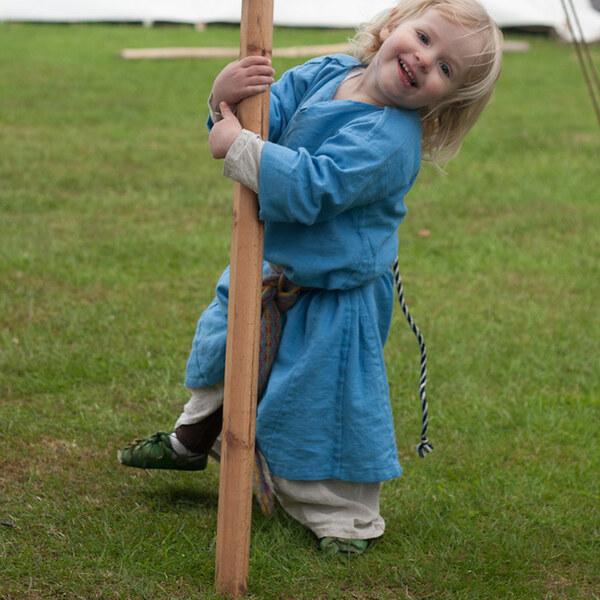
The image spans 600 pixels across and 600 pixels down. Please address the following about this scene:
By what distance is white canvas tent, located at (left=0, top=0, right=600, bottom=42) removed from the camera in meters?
16.5

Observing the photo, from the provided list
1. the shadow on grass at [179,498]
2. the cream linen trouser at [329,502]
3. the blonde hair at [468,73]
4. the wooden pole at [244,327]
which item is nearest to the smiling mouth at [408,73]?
the blonde hair at [468,73]

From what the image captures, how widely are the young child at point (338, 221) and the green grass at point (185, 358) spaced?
26 centimetres

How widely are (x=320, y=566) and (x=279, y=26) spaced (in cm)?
1548

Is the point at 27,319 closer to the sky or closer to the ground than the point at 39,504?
closer to the sky

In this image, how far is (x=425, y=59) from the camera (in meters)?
2.39

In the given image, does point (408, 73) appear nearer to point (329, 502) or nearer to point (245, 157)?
point (245, 157)

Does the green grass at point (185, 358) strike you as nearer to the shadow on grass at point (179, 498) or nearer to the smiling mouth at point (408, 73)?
the shadow on grass at point (179, 498)

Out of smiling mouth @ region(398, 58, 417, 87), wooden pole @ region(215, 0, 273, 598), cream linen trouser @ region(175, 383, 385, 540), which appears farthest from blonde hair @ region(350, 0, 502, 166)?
cream linen trouser @ region(175, 383, 385, 540)

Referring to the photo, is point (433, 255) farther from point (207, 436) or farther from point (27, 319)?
point (207, 436)

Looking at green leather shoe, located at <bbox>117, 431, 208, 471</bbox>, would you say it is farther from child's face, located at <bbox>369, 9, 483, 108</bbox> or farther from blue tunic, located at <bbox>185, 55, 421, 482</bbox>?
child's face, located at <bbox>369, 9, 483, 108</bbox>

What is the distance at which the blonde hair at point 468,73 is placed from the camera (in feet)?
7.90

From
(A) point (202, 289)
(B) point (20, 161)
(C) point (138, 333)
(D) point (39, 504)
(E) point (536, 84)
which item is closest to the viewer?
(D) point (39, 504)

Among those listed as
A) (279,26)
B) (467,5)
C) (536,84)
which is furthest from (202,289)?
(279,26)

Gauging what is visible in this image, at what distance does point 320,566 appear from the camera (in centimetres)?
271
